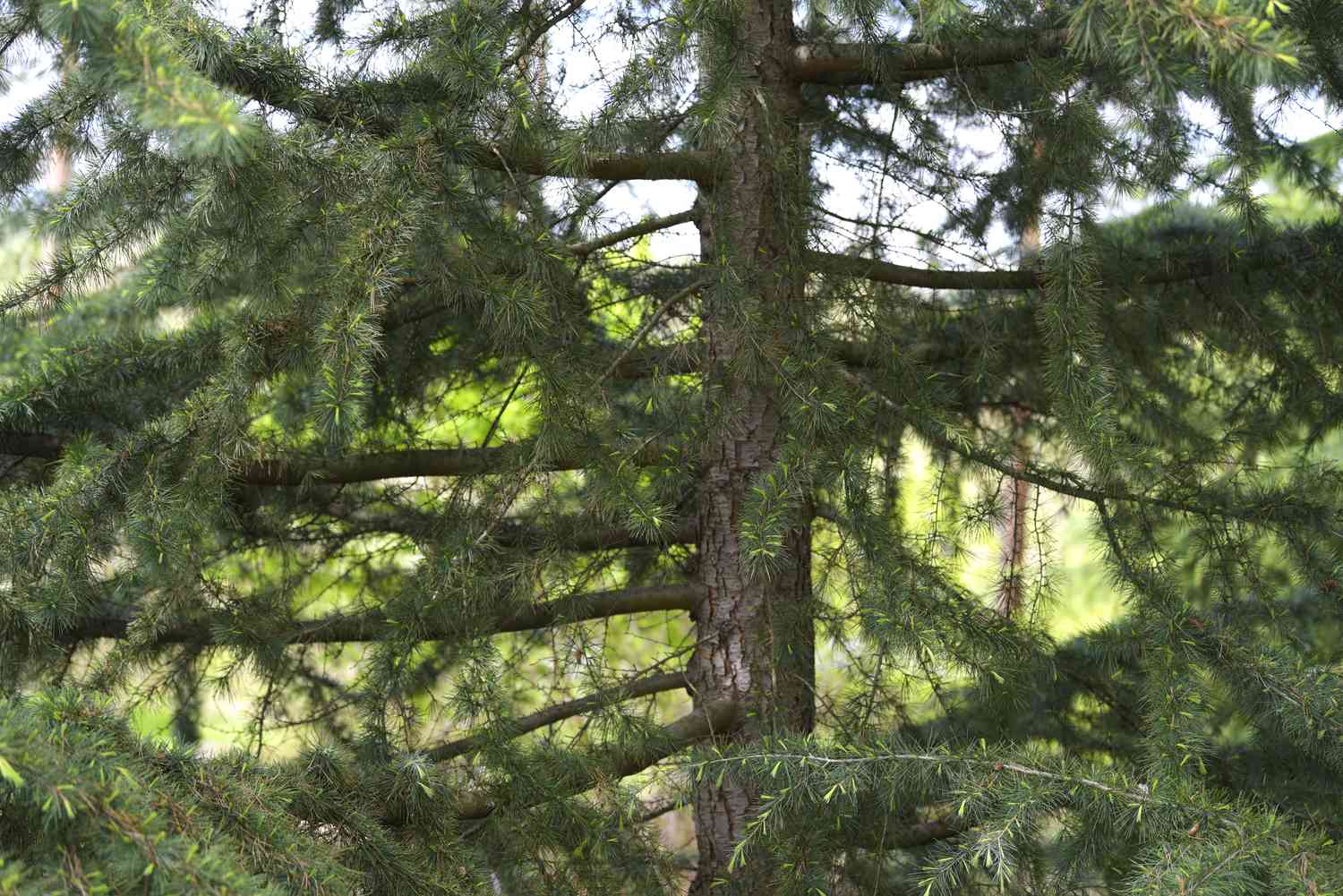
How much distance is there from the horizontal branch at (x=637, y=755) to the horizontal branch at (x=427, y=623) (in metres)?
0.35

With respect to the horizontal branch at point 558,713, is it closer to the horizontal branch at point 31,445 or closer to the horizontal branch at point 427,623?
the horizontal branch at point 427,623

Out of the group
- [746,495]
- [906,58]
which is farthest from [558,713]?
[906,58]

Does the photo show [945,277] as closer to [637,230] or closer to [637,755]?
[637,230]

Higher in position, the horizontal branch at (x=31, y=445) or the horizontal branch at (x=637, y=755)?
the horizontal branch at (x=31, y=445)

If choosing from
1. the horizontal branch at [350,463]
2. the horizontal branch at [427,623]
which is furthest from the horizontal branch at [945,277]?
the horizontal branch at [427,623]

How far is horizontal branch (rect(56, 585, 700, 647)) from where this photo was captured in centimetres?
256

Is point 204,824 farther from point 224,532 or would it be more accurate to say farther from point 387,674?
point 224,532

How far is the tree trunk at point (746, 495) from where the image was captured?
285 centimetres

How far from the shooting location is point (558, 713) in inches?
117

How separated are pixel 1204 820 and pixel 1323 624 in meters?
2.81

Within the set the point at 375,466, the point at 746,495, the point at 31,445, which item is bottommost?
the point at 746,495

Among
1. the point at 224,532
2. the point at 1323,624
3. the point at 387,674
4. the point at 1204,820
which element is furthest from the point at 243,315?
the point at 1323,624

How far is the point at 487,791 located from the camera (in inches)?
97.5

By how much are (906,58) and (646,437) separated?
3.90 ft
